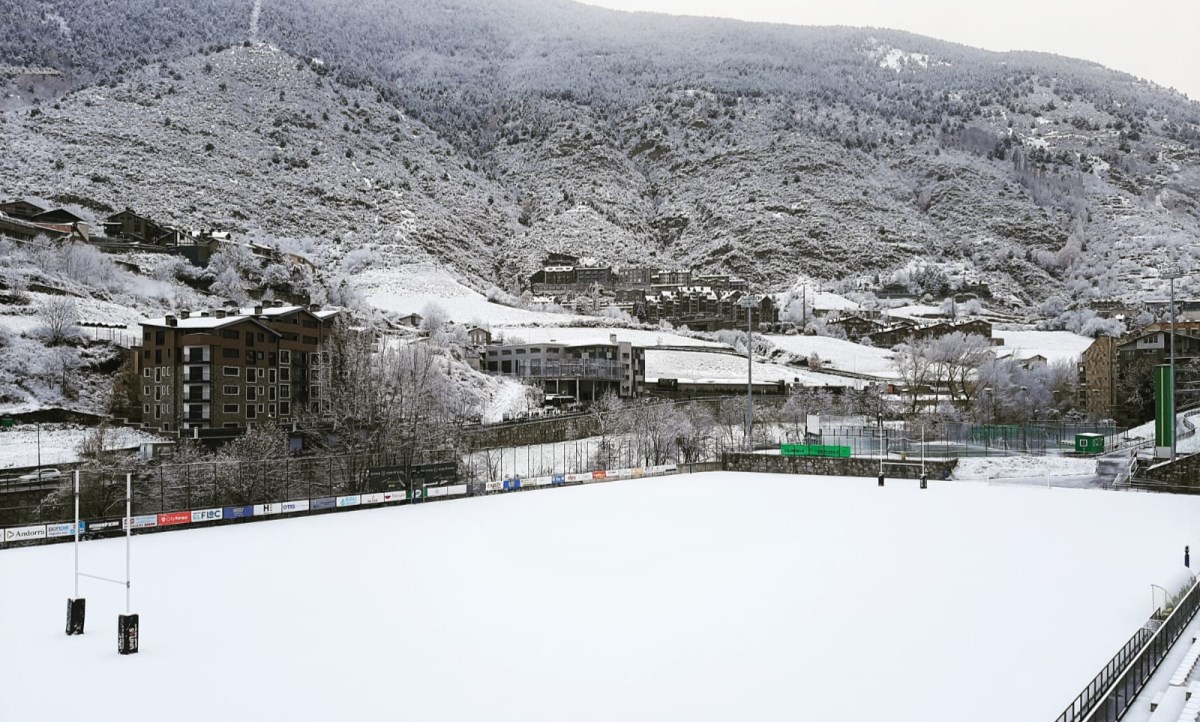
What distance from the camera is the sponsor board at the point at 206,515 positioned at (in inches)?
1096

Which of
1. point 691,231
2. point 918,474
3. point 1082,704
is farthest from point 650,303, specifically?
point 1082,704

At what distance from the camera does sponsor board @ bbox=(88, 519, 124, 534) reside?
84.0 feet

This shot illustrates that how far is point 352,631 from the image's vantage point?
1519cm

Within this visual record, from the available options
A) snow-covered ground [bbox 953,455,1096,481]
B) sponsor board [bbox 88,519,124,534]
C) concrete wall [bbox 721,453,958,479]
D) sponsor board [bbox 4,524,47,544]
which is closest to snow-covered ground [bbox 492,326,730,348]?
concrete wall [bbox 721,453,958,479]

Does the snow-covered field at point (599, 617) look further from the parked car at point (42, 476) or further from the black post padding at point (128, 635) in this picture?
the parked car at point (42, 476)

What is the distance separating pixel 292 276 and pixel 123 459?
5121 cm

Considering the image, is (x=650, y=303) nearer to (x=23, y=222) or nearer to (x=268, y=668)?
(x=23, y=222)

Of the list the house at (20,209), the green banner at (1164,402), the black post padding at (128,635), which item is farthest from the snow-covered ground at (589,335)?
the black post padding at (128,635)

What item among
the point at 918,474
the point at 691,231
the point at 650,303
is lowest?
the point at 918,474

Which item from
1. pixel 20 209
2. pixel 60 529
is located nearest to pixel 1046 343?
pixel 20 209

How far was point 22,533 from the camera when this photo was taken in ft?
81.0

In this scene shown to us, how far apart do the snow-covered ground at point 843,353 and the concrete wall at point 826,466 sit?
51.6m

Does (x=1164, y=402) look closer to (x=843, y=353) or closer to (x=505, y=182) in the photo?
(x=843, y=353)

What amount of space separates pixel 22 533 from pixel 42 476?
52.0 feet
